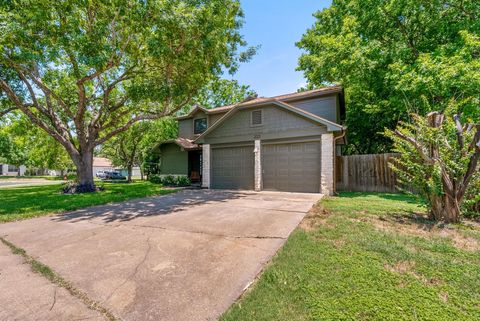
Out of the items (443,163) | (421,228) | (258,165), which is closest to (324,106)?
(258,165)

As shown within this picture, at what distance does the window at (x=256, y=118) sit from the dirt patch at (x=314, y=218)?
21.0 ft

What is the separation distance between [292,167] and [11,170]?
225 ft

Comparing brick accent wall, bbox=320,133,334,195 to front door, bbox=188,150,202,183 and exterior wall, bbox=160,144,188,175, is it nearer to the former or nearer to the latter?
front door, bbox=188,150,202,183

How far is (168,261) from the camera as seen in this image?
3438 millimetres

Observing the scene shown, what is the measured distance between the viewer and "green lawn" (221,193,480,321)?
2.28 m

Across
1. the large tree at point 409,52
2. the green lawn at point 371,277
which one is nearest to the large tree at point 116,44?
the large tree at point 409,52

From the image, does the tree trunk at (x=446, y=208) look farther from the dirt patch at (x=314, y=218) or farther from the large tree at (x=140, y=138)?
the large tree at (x=140, y=138)

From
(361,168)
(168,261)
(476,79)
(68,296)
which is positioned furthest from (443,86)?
(68,296)

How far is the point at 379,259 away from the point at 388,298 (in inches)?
36.4

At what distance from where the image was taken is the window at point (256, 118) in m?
11.9

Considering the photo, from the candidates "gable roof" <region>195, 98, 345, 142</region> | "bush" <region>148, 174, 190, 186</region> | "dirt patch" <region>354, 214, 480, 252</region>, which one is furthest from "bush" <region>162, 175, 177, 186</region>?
"dirt patch" <region>354, 214, 480, 252</region>

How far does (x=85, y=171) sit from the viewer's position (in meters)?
12.9

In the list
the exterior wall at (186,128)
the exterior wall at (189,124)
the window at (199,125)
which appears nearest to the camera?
the exterior wall at (189,124)

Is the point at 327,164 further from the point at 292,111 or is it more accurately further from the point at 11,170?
the point at 11,170
